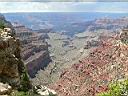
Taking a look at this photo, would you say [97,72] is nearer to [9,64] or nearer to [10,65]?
[10,65]

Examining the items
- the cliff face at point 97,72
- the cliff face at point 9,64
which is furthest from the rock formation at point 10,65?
the cliff face at point 97,72

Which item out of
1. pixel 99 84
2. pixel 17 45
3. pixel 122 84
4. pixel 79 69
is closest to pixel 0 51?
pixel 17 45

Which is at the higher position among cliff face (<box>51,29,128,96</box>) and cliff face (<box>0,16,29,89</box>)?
cliff face (<box>0,16,29,89</box>)

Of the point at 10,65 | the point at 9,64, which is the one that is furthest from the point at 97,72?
the point at 9,64

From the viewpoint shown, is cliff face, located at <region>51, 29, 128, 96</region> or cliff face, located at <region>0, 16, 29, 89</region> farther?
cliff face, located at <region>51, 29, 128, 96</region>

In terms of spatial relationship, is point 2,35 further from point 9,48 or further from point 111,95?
point 111,95

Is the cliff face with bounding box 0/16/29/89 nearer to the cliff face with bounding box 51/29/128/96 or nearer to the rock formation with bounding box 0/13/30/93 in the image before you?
the rock formation with bounding box 0/13/30/93

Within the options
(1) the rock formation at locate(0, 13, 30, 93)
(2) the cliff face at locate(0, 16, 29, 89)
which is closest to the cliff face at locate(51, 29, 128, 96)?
(1) the rock formation at locate(0, 13, 30, 93)

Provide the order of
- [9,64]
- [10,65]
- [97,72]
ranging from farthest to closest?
[97,72]
[10,65]
[9,64]
